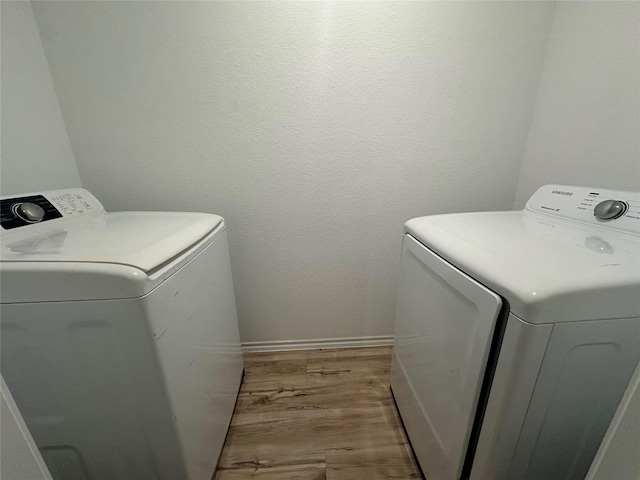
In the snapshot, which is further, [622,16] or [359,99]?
[359,99]

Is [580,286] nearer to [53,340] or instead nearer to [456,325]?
[456,325]

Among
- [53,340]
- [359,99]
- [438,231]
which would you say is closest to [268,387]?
[53,340]

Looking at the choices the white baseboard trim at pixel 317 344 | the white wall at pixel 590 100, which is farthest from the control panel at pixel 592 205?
the white baseboard trim at pixel 317 344

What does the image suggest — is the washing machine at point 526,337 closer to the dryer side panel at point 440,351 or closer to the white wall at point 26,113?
the dryer side panel at point 440,351

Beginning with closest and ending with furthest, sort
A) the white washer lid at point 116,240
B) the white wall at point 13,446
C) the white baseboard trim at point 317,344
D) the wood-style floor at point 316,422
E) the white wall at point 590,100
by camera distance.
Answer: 1. the white wall at point 13,446
2. the white washer lid at point 116,240
3. the white wall at point 590,100
4. the wood-style floor at point 316,422
5. the white baseboard trim at point 317,344

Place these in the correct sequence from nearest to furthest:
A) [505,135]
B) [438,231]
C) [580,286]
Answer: [580,286], [438,231], [505,135]

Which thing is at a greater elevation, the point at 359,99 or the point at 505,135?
the point at 359,99

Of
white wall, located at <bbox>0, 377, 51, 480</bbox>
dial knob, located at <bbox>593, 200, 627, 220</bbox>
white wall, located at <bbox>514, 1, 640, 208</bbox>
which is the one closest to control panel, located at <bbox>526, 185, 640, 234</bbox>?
dial knob, located at <bbox>593, 200, 627, 220</bbox>

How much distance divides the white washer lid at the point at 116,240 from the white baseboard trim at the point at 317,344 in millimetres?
899

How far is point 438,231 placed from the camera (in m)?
0.86

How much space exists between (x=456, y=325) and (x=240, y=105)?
1.24 m

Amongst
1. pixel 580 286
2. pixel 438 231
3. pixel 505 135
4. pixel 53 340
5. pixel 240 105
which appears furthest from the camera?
pixel 505 135

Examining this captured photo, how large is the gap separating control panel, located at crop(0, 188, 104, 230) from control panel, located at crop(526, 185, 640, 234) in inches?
73.8

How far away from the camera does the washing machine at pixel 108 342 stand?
58 centimetres
